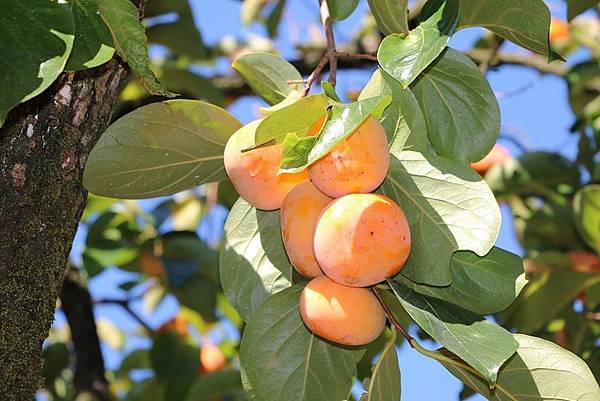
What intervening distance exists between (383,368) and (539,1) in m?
0.40

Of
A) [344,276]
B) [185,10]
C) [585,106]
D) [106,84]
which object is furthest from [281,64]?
[585,106]

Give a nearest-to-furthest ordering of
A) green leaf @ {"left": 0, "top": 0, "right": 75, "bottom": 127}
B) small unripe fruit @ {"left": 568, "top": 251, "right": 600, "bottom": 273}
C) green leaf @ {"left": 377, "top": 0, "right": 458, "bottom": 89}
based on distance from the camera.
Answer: green leaf @ {"left": 0, "top": 0, "right": 75, "bottom": 127} < green leaf @ {"left": 377, "top": 0, "right": 458, "bottom": 89} < small unripe fruit @ {"left": 568, "top": 251, "right": 600, "bottom": 273}

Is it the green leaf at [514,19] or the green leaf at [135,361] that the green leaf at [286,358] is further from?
the green leaf at [135,361]

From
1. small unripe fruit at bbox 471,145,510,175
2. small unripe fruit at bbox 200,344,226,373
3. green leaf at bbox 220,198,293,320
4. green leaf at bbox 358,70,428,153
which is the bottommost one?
small unripe fruit at bbox 200,344,226,373

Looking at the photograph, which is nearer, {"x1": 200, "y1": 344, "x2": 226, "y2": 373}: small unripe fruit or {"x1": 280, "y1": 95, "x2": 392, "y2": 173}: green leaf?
{"x1": 280, "y1": 95, "x2": 392, "y2": 173}: green leaf

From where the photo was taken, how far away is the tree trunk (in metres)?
0.89

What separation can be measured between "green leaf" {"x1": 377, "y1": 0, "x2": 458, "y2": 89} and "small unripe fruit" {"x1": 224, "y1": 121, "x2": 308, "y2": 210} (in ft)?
0.43

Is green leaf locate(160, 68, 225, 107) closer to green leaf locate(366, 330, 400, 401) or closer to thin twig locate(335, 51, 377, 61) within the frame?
thin twig locate(335, 51, 377, 61)

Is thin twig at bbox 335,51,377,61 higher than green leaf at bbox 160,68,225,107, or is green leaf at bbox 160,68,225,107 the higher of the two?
thin twig at bbox 335,51,377,61

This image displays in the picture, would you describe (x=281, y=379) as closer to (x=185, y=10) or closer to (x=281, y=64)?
(x=281, y=64)

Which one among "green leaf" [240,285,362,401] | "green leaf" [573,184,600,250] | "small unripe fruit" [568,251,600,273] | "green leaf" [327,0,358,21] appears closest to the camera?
"green leaf" [240,285,362,401]

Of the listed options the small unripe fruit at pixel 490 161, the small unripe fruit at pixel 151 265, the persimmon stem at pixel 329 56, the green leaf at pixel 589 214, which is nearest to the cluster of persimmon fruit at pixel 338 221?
the persimmon stem at pixel 329 56

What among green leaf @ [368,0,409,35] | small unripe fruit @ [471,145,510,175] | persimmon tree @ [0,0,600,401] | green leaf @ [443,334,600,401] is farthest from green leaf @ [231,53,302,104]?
small unripe fruit @ [471,145,510,175]

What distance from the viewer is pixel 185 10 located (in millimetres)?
2277
